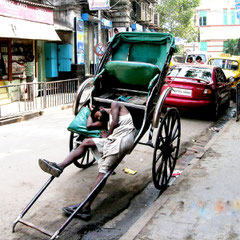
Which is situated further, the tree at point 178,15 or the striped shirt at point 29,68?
the tree at point 178,15

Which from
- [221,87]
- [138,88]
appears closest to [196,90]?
[221,87]

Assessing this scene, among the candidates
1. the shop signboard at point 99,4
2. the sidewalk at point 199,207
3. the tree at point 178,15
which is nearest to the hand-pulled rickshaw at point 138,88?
the sidewalk at point 199,207

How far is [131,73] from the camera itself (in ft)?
18.5

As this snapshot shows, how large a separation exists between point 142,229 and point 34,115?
7668 millimetres

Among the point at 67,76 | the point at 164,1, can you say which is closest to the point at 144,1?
the point at 164,1

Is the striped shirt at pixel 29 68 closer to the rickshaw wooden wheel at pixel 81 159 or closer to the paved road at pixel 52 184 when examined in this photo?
the paved road at pixel 52 184

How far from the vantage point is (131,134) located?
4508 mm

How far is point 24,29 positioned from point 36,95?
11.8ft

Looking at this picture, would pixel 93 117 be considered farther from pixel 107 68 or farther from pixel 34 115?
pixel 34 115

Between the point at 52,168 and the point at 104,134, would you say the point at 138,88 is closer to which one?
the point at 104,134

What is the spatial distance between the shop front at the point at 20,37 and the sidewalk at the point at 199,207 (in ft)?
27.8

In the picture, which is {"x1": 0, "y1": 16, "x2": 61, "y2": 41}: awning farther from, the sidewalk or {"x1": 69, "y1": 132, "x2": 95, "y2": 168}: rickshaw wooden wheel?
the sidewalk

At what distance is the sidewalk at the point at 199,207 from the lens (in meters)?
3.61

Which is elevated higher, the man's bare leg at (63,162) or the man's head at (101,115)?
the man's head at (101,115)
